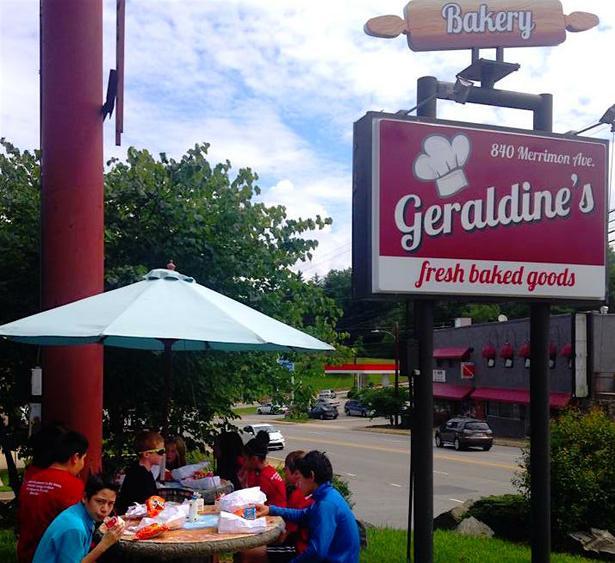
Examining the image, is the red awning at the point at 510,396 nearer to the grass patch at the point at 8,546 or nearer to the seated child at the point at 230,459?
the grass patch at the point at 8,546

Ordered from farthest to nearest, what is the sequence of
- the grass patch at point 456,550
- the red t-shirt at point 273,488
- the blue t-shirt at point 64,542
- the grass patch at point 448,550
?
the grass patch at point 456,550 < the grass patch at point 448,550 < the red t-shirt at point 273,488 < the blue t-shirt at point 64,542

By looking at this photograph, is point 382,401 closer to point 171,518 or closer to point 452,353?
point 452,353

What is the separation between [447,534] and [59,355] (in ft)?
19.8

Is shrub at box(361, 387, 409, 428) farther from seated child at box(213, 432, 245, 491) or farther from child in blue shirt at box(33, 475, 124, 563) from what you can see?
child in blue shirt at box(33, 475, 124, 563)

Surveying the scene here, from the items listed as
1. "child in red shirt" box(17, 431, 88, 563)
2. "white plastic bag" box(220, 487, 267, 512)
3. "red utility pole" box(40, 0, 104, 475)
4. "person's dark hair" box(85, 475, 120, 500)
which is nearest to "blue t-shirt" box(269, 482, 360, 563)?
"white plastic bag" box(220, 487, 267, 512)

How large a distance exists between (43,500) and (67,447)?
1.16 ft

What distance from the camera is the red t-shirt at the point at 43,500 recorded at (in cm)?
496

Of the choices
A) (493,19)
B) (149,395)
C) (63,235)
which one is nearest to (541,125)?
(493,19)

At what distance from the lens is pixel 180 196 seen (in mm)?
10039

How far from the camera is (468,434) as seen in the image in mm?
34625

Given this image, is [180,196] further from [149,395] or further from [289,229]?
[149,395]

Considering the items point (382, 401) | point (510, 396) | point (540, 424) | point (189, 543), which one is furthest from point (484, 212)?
point (382, 401)

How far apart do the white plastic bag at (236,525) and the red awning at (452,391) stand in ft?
142

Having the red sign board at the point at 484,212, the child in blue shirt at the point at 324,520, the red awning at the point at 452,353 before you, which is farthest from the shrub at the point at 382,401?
the child in blue shirt at the point at 324,520
